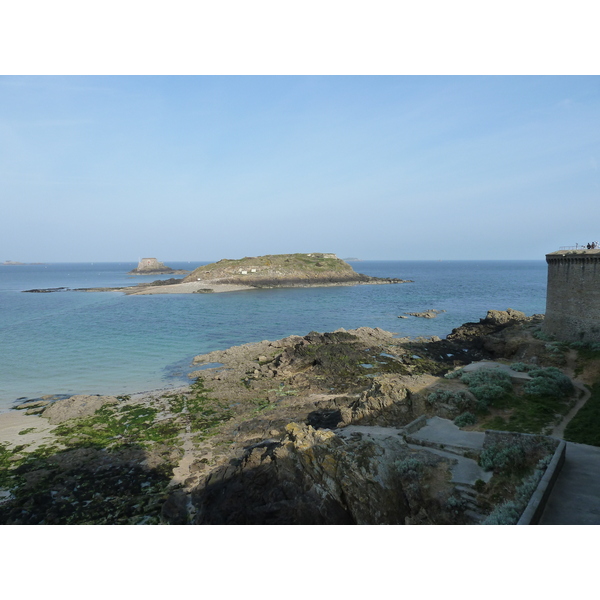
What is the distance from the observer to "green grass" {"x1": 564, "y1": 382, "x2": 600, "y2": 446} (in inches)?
458

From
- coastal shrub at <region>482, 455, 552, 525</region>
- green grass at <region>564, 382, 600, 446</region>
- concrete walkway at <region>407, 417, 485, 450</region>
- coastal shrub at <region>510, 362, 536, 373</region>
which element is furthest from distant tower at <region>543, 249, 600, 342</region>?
coastal shrub at <region>482, 455, 552, 525</region>

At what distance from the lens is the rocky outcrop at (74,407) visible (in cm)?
1870

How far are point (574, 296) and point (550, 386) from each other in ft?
39.0

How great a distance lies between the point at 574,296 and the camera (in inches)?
984

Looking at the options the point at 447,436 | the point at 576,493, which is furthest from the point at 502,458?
the point at 447,436

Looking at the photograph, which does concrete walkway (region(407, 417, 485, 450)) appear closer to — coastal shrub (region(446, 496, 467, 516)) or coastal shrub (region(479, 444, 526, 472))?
coastal shrub (region(479, 444, 526, 472))

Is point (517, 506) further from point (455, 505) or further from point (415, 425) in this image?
point (415, 425)

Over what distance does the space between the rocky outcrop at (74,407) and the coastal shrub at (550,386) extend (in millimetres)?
20457

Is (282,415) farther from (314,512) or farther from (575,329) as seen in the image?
(575,329)

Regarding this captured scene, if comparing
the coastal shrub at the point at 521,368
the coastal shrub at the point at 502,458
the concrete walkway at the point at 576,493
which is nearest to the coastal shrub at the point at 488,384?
the coastal shrub at the point at 521,368

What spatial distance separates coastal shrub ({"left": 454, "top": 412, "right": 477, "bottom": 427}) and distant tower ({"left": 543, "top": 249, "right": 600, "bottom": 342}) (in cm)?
1498

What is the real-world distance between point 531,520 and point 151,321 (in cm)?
4555

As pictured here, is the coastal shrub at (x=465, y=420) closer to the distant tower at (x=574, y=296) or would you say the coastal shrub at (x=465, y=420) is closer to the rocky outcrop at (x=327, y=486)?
the rocky outcrop at (x=327, y=486)

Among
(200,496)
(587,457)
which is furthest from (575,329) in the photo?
(200,496)
